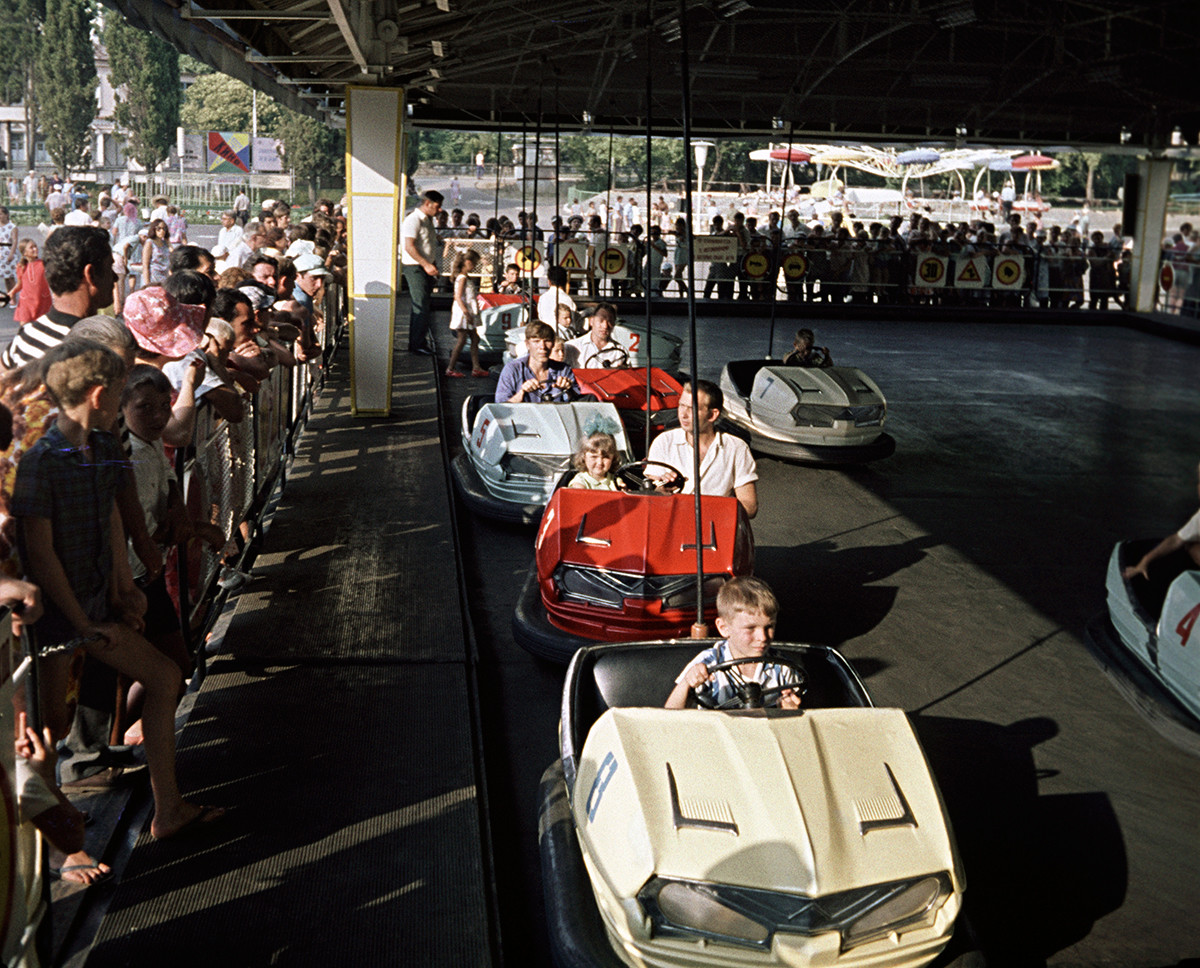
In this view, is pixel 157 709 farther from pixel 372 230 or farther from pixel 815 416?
pixel 372 230

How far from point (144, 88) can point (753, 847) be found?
A: 47.3 metres

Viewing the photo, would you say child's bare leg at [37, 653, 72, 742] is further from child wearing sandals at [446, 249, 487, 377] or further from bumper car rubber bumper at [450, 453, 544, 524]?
child wearing sandals at [446, 249, 487, 377]

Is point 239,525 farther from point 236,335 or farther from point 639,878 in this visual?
point 639,878

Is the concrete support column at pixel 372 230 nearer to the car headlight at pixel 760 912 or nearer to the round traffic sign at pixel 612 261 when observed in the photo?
the car headlight at pixel 760 912

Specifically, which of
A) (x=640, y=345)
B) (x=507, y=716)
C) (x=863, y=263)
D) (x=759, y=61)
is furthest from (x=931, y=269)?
(x=507, y=716)

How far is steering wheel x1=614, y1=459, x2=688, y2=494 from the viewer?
533cm

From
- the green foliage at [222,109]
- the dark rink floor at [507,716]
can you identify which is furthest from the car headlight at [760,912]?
the green foliage at [222,109]

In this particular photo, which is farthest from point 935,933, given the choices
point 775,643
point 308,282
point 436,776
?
point 308,282

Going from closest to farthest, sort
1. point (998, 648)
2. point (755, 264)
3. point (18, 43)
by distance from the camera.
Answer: point (998, 648)
point (755, 264)
point (18, 43)

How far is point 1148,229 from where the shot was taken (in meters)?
21.4

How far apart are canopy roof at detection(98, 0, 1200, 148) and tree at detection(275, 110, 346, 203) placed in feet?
85.2

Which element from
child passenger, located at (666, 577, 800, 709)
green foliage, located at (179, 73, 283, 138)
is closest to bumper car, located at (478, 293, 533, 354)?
child passenger, located at (666, 577, 800, 709)

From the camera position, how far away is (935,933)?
2645mm

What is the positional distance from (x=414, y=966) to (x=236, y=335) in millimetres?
3205
